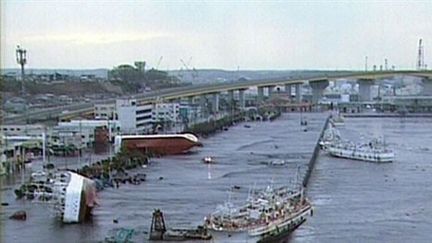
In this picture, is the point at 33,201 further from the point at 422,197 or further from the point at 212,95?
the point at 212,95

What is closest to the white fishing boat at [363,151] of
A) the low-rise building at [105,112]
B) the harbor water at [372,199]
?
the harbor water at [372,199]

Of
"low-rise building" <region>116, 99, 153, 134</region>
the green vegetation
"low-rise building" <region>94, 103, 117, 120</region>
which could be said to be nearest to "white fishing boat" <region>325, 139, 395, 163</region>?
"low-rise building" <region>116, 99, 153, 134</region>

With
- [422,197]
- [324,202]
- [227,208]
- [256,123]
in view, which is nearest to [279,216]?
[227,208]

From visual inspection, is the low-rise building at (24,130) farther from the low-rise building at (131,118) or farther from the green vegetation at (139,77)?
the green vegetation at (139,77)

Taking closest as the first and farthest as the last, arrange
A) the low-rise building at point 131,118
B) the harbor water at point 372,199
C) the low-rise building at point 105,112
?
the harbor water at point 372,199, the low-rise building at point 131,118, the low-rise building at point 105,112

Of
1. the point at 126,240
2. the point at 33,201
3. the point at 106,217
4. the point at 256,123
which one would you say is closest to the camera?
the point at 126,240

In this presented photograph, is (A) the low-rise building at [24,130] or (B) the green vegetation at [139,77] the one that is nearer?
(A) the low-rise building at [24,130]

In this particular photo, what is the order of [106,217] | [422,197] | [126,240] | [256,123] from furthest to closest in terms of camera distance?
1. [256,123]
2. [422,197]
3. [106,217]
4. [126,240]
